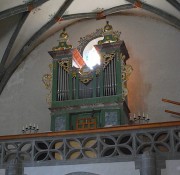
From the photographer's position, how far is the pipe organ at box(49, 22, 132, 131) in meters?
13.3

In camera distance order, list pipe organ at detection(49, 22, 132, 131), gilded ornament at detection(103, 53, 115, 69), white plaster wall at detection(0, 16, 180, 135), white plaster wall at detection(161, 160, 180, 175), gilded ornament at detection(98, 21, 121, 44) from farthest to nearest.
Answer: white plaster wall at detection(0, 16, 180, 135) → gilded ornament at detection(98, 21, 121, 44) → gilded ornament at detection(103, 53, 115, 69) → pipe organ at detection(49, 22, 132, 131) → white plaster wall at detection(161, 160, 180, 175)

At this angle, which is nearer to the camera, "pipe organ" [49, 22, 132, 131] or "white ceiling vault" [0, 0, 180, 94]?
"pipe organ" [49, 22, 132, 131]

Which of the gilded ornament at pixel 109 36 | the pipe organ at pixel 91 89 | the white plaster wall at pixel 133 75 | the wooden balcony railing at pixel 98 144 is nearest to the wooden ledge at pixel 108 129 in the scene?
the wooden balcony railing at pixel 98 144

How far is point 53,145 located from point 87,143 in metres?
1.01

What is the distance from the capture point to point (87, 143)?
1168cm

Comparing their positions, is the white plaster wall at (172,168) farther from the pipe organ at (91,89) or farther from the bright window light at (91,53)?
the bright window light at (91,53)

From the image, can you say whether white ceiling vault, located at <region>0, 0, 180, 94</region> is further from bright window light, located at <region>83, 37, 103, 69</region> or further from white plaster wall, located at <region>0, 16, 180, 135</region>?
bright window light, located at <region>83, 37, 103, 69</region>

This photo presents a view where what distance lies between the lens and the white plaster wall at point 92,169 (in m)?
10.9

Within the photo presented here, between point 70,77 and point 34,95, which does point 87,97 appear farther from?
point 34,95

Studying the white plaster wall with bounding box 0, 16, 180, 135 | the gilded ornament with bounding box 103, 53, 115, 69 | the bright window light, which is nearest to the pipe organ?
the gilded ornament with bounding box 103, 53, 115, 69

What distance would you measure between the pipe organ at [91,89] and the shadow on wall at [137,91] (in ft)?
3.28

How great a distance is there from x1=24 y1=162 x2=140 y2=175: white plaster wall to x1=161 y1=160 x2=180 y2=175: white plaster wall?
2.27 ft

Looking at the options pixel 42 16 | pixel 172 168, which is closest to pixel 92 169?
pixel 172 168

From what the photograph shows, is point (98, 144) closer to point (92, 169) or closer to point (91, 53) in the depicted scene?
point (92, 169)
